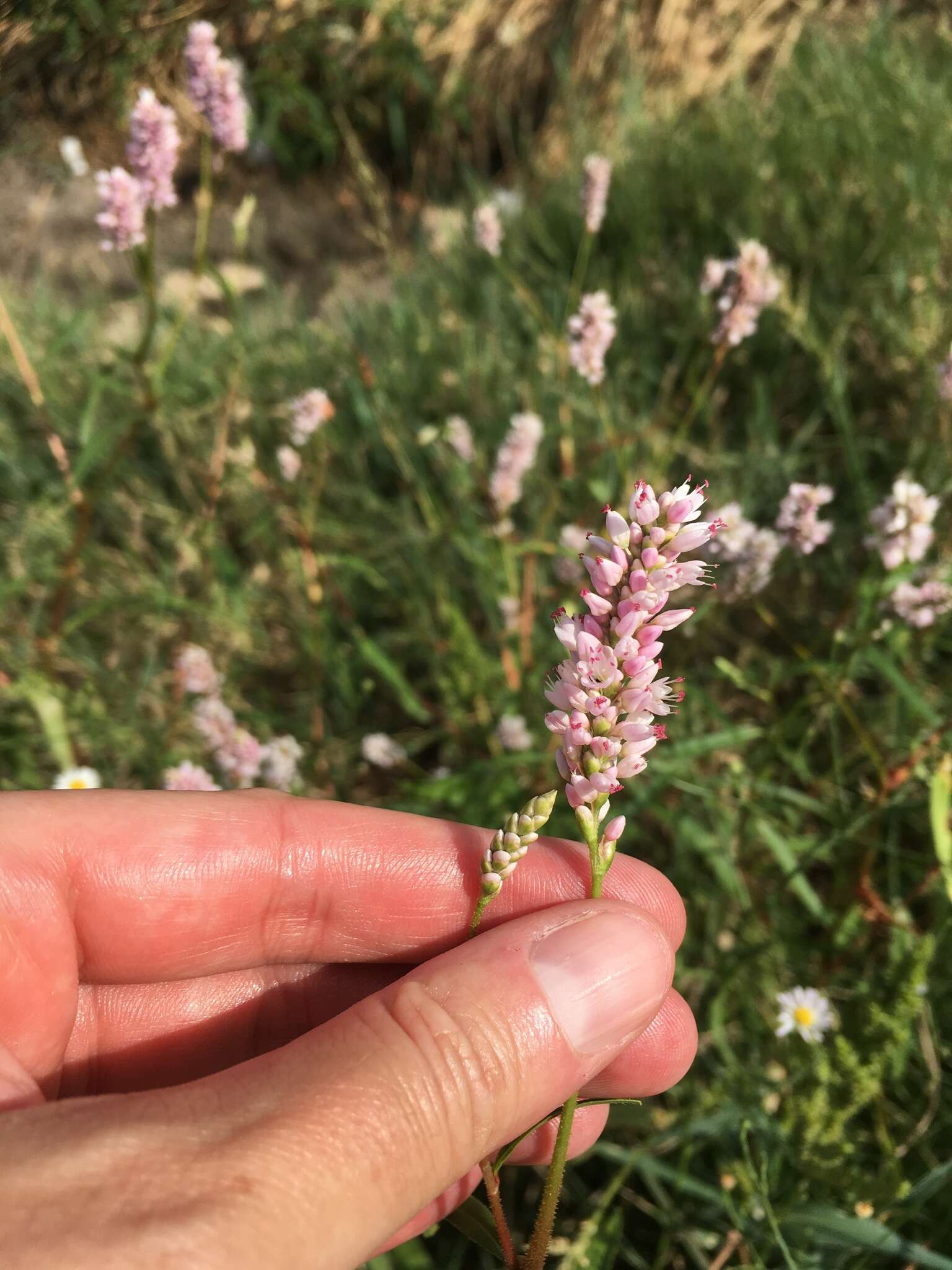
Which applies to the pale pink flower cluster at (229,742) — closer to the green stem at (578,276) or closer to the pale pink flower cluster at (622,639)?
the pale pink flower cluster at (622,639)

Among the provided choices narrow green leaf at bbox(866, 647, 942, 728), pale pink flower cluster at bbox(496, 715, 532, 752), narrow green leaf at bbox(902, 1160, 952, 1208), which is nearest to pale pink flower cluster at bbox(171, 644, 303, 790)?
pale pink flower cluster at bbox(496, 715, 532, 752)

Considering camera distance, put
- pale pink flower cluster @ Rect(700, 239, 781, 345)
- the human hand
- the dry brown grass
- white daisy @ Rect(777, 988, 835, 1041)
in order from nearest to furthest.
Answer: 1. the human hand
2. white daisy @ Rect(777, 988, 835, 1041)
3. pale pink flower cluster @ Rect(700, 239, 781, 345)
4. the dry brown grass

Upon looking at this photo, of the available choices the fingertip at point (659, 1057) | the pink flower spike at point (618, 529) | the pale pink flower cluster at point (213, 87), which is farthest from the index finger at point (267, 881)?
the pale pink flower cluster at point (213, 87)

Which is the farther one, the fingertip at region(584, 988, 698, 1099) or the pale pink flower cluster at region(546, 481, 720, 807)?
the fingertip at region(584, 988, 698, 1099)

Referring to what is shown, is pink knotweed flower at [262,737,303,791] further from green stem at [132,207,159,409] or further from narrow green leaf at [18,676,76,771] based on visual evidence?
green stem at [132,207,159,409]

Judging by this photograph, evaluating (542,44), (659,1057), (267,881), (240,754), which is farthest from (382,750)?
(542,44)

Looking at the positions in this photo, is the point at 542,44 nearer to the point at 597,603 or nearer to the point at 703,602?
the point at 703,602

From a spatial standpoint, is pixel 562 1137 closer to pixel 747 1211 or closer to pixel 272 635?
pixel 747 1211

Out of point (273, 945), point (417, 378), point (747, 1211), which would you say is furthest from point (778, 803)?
point (417, 378)
